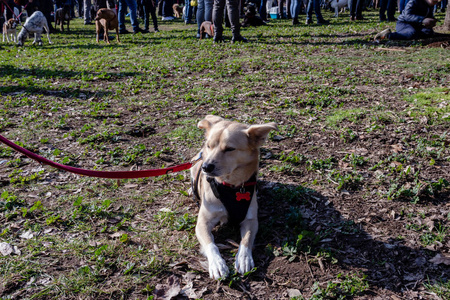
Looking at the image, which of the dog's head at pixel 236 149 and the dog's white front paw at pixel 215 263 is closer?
the dog's white front paw at pixel 215 263

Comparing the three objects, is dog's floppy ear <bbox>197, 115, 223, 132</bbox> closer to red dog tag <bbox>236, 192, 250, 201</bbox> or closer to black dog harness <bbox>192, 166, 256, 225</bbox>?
black dog harness <bbox>192, 166, 256, 225</bbox>

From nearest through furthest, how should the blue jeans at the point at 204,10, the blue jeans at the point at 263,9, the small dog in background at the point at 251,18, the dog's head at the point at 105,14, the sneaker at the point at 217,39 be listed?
the sneaker at the point at 217,39 < the dog's head at the point at 105,14 < the blue jeans at the point at 204,10 < the small dog in background at the point at 251,18 < the blue jeans at the point at 263,9

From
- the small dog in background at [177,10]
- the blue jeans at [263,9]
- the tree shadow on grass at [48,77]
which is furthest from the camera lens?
the small dog in background at [177,10]

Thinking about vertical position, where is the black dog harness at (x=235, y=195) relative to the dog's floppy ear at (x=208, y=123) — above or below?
below

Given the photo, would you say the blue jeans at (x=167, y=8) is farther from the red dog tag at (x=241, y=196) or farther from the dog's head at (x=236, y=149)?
the red dog tag at (x=241, y=196)

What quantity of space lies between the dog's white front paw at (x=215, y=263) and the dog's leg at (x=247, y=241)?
0.41 feet

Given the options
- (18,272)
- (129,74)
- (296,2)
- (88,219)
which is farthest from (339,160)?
(296,2)

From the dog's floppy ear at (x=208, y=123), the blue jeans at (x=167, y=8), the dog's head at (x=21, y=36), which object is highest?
the blue jeans at (x=167, y=8)

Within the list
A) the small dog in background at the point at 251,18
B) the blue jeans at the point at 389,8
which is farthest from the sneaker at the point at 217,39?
the blue jeans at the point at 389,8

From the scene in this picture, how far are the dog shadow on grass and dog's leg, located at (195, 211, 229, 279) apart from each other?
0.28 meters

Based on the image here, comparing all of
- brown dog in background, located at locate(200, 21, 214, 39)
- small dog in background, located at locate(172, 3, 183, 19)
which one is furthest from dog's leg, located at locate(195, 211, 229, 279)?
small dog in background, located at locate(172, 3, 183, 19)

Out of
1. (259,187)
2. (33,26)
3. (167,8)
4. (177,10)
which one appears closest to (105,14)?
(33,26)

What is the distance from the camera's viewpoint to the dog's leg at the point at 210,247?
3.03m

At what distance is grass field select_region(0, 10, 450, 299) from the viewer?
3.00 meters
